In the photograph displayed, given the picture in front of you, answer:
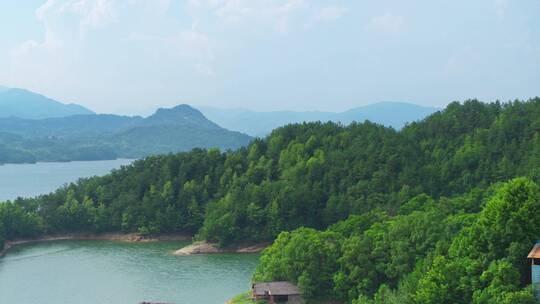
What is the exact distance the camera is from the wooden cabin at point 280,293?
24266mm

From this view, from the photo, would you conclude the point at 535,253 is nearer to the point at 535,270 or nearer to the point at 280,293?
the point at 535,270

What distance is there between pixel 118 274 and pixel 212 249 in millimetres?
7021

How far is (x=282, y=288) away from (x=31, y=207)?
2747cm

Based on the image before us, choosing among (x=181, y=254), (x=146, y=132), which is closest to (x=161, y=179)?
(x=181, y=254)

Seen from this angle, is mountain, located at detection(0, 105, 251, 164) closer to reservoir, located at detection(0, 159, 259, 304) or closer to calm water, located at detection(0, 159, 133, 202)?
calm water, located at detection(0, 159, 133, 202)

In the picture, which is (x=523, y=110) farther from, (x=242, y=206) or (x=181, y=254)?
(x=181, y=254)

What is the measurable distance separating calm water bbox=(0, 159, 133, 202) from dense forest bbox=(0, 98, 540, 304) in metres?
29.8

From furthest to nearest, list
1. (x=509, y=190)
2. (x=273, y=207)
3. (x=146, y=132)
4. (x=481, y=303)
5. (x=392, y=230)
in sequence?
1. (x=146, y=132)
2. (x=273, y=207)
3. (x=392, y=230)
4. (x=509, y=190)
5. (x=481, y=303)

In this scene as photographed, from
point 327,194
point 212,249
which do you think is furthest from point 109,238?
point 327,194

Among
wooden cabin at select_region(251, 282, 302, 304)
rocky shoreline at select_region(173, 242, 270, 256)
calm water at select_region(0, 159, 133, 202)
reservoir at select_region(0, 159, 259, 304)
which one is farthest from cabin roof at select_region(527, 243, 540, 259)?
calm water at select_region(0, 159, 133, 202)

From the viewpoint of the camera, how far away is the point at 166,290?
30312 millimetres

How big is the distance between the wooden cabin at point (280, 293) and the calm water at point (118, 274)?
129 inches

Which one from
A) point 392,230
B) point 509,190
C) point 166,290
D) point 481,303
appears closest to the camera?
point 481,303

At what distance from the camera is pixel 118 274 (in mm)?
34625
